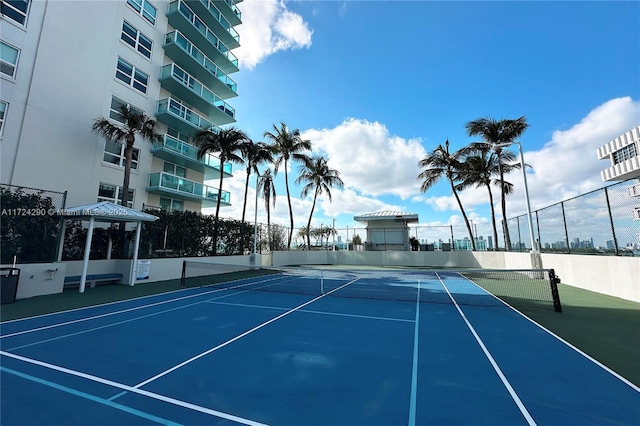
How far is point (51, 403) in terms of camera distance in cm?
348

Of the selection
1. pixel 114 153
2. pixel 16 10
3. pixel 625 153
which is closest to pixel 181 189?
pixel 114 153

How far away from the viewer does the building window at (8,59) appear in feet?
44.9

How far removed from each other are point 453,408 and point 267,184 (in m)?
23.6

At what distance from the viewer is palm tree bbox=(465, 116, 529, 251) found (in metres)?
21.4

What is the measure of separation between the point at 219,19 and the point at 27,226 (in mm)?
26053

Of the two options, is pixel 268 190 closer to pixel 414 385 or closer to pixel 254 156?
pixel 254 156

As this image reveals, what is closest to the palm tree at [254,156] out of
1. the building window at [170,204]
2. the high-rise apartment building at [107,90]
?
the high-rise apartment building at [107,90]

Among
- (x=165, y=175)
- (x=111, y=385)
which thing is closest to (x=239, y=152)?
(x=165, y=175)

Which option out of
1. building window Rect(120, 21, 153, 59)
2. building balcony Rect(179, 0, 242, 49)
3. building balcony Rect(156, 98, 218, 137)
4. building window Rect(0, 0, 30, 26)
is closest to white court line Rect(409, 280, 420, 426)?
building balcony Rect(156, 98, 218, 137)

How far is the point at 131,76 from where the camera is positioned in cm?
1983

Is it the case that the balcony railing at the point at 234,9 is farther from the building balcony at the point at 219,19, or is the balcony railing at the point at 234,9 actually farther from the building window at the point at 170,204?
the building window at the point at 170,204

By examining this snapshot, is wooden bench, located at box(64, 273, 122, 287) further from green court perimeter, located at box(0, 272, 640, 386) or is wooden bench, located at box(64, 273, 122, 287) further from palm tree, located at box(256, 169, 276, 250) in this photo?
palm tree, located at box(256, 169, 276, 250)

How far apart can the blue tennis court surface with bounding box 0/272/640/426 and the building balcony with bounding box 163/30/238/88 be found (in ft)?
77.7

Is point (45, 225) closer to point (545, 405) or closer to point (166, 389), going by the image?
point (166, 389)
